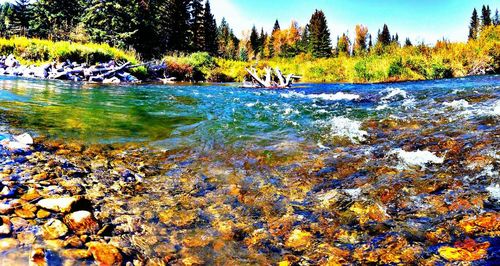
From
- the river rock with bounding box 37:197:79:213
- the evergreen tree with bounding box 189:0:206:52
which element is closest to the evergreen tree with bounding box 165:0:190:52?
the evergreen tree with bounding box 189:0:206:52

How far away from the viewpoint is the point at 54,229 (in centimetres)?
223

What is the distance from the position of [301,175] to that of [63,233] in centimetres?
228

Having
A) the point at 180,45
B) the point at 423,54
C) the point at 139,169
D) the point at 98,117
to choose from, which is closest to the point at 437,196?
the point at 139,169

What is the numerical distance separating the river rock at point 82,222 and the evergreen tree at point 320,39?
67672 mm

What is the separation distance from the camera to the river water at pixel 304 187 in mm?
2240

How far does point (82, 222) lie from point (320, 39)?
7011 centimetres

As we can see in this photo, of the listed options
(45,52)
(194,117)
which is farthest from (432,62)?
(45,52)

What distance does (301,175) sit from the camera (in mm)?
3625

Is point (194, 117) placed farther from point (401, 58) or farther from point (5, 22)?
point (5, 22)

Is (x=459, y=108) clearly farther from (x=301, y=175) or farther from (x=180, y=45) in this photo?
(x=180, y=45)

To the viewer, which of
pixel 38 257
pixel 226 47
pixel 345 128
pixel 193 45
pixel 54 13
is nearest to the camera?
pixel 38 257

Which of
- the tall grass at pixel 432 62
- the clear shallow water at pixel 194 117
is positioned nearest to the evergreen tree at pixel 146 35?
the tall grass at pixel 432 62

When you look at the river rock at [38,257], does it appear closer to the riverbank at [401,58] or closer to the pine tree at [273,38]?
the riverbank at [401,58]

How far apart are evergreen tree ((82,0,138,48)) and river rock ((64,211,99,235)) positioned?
1352 inches
